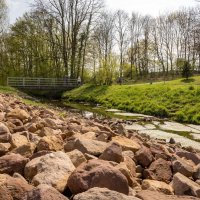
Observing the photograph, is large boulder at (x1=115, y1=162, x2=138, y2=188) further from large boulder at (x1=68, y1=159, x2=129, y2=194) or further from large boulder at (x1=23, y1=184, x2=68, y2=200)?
large boulder at (x1=23, y1=184, x2=68, y2=200)

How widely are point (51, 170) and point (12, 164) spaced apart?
42 cm

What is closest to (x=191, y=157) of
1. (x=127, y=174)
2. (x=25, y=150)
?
(x=127, y=174)

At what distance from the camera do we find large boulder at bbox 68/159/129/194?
106 inches

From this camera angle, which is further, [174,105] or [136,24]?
[136,24]

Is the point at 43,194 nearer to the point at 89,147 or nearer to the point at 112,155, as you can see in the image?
the point at 112,155

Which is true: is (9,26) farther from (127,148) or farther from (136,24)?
(127,148)

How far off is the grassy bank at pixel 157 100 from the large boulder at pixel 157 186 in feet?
36.5

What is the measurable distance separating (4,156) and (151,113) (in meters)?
14.4

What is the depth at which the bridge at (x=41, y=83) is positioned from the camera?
3353 cm

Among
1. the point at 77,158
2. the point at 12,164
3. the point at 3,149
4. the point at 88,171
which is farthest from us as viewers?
the point at 3,149

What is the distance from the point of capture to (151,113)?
17.3 metres

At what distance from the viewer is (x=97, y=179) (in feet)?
8.84

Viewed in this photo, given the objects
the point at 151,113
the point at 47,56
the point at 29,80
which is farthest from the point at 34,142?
the point at 47,56

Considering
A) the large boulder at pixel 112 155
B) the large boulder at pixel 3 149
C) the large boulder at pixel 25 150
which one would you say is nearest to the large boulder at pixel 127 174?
Answer: the large boulder at pixel 112 155
